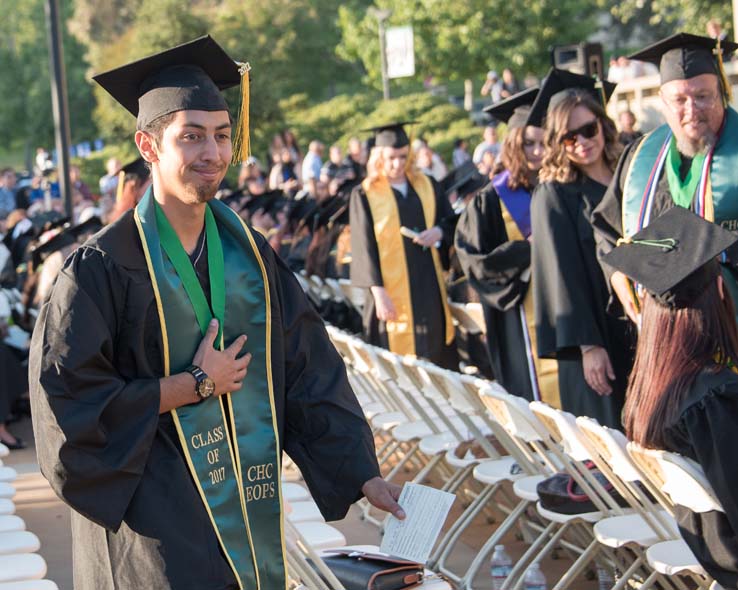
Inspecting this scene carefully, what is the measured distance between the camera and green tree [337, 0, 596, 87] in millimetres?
29203

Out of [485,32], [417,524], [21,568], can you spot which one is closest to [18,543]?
[21,568]

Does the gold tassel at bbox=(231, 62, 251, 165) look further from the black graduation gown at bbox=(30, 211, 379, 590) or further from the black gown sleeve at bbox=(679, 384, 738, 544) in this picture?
the black gown sleeve at bbox=(679, 384, 738, 544)

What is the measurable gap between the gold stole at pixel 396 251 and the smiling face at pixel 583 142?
8.67 feet

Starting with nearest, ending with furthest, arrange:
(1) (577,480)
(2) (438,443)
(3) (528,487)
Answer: (1) (577,480) → (3) (528,487) → (2) (438,443)

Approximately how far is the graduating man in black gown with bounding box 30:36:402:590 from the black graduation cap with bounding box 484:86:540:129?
3.51 metres

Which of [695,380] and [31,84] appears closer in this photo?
[695,380]

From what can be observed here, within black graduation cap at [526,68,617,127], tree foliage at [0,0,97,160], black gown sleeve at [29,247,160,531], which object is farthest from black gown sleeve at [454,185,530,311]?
tree foliage at [0,0,97,160]

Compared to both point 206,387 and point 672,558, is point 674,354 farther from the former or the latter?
point 206,387

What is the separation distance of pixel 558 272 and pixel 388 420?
4.94 ft

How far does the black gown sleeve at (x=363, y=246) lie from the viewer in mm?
8430

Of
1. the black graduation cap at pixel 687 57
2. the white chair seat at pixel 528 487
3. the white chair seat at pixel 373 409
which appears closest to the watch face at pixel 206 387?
the white chair seat at pixel 528 487

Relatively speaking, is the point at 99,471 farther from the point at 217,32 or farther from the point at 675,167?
the point at 217,32

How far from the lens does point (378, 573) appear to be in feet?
12.9

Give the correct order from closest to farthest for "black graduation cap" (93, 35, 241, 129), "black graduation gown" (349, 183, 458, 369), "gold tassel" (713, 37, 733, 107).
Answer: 1. "black graduation cap" (93, 35, 241, 129)
2. "gold tassel" (713, 37, 733, 107)
3. "black graduation gown" (349, 183, 458, 369)
